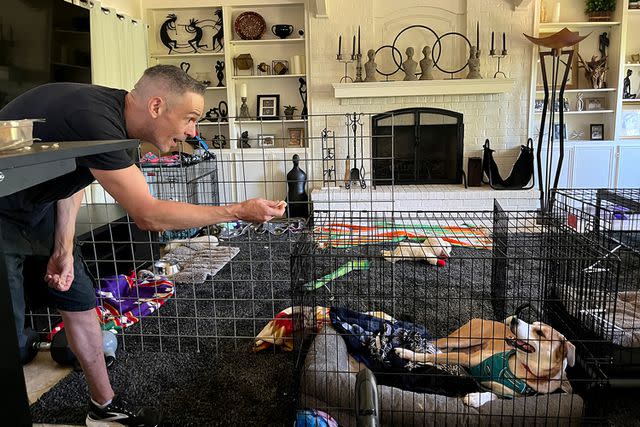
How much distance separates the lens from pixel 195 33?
18.8 ft

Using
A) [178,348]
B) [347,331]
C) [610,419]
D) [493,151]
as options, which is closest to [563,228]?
[610,419]

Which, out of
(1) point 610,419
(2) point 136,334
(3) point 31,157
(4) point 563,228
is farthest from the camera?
(2) point 136,334

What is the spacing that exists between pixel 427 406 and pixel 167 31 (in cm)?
518

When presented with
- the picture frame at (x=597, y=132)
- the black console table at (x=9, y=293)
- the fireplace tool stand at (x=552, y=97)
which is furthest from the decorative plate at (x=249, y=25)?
the black console table at (x=9, y=293)

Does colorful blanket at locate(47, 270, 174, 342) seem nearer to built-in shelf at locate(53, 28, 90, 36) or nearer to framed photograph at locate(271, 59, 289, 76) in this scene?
built-in shelf at locate(53, 28, 90, 36)

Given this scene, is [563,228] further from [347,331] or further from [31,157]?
[31,157]

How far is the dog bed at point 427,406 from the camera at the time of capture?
169cm

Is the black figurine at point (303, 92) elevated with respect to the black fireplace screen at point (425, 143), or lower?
elevated

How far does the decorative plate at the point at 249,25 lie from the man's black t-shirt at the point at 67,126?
14.0 feet

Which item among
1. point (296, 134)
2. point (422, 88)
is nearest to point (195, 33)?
point (296, 134)

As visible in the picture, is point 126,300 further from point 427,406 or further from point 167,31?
point 167,31

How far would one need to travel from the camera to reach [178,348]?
241 centimetres

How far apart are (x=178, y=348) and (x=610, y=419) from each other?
1729 mm

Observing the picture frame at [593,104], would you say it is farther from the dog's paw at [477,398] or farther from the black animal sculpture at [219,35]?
the dog's paw at [477,398]
